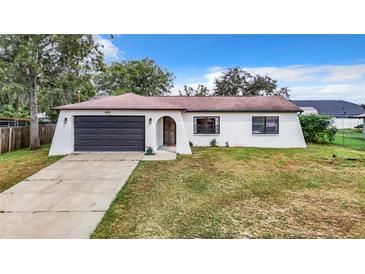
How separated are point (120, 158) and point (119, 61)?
2222 centimetres

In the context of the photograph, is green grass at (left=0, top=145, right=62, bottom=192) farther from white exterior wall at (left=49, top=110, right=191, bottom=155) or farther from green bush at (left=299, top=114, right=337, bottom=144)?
green bush at (left=299, top=114, right=337, bottom=144)

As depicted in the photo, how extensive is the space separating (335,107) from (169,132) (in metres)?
41.7

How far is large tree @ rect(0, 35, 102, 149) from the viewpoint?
468 inches

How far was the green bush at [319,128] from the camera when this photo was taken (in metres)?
15.9

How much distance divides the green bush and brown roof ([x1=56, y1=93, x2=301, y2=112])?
6.81ft

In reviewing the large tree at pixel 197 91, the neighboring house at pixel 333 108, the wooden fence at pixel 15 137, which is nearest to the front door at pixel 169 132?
the wooden fence at pixel 15 137

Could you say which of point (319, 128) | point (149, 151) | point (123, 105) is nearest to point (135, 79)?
point (123, 105)

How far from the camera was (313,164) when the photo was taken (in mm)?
9484

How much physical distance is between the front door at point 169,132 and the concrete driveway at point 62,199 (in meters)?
5.23

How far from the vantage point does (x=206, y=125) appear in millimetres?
14891
